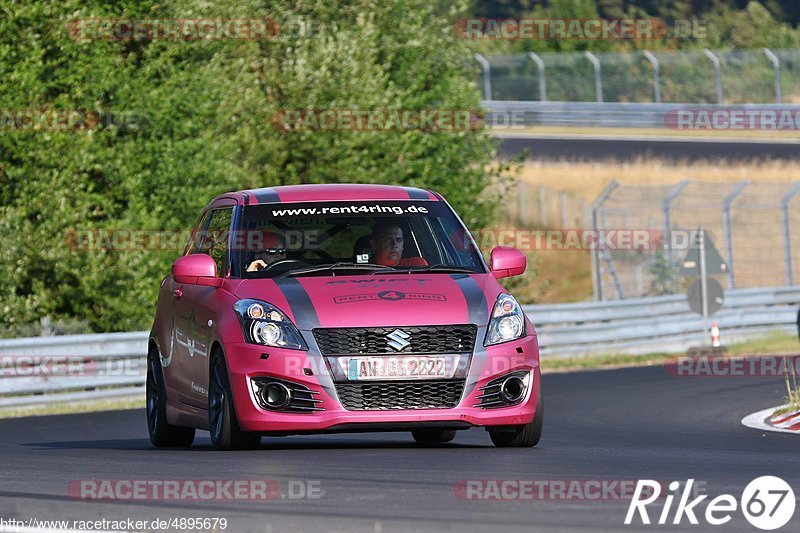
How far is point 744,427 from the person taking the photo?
14500mm

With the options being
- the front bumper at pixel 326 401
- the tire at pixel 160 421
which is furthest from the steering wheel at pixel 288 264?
the tire at pixel 160 421

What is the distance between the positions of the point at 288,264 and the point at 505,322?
152cm

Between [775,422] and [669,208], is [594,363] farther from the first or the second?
[775,422]

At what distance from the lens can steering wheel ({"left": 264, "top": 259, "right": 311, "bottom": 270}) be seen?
11289 mm

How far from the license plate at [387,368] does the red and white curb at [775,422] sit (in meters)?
4.06

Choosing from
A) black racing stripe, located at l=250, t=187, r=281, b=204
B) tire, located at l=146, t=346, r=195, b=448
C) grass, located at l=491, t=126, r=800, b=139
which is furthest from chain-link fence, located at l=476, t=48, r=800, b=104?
black racing stripe, located at l=250, t=187, r=281, b=204

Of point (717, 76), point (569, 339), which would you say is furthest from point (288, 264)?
point (717, 76)

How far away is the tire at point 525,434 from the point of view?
11.0 m

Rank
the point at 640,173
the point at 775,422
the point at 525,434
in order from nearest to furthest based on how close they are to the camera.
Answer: the point at 525,434, the point at 775,422, the point at 640,173

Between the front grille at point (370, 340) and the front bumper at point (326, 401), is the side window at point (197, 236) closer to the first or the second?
the front bumper at point (326, 401)

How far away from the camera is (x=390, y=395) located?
1051 centimetres

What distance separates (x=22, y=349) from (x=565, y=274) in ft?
101

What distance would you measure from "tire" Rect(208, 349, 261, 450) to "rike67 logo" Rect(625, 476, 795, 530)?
3.03m

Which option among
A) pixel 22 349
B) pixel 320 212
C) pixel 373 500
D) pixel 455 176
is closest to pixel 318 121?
pixel 455 176
